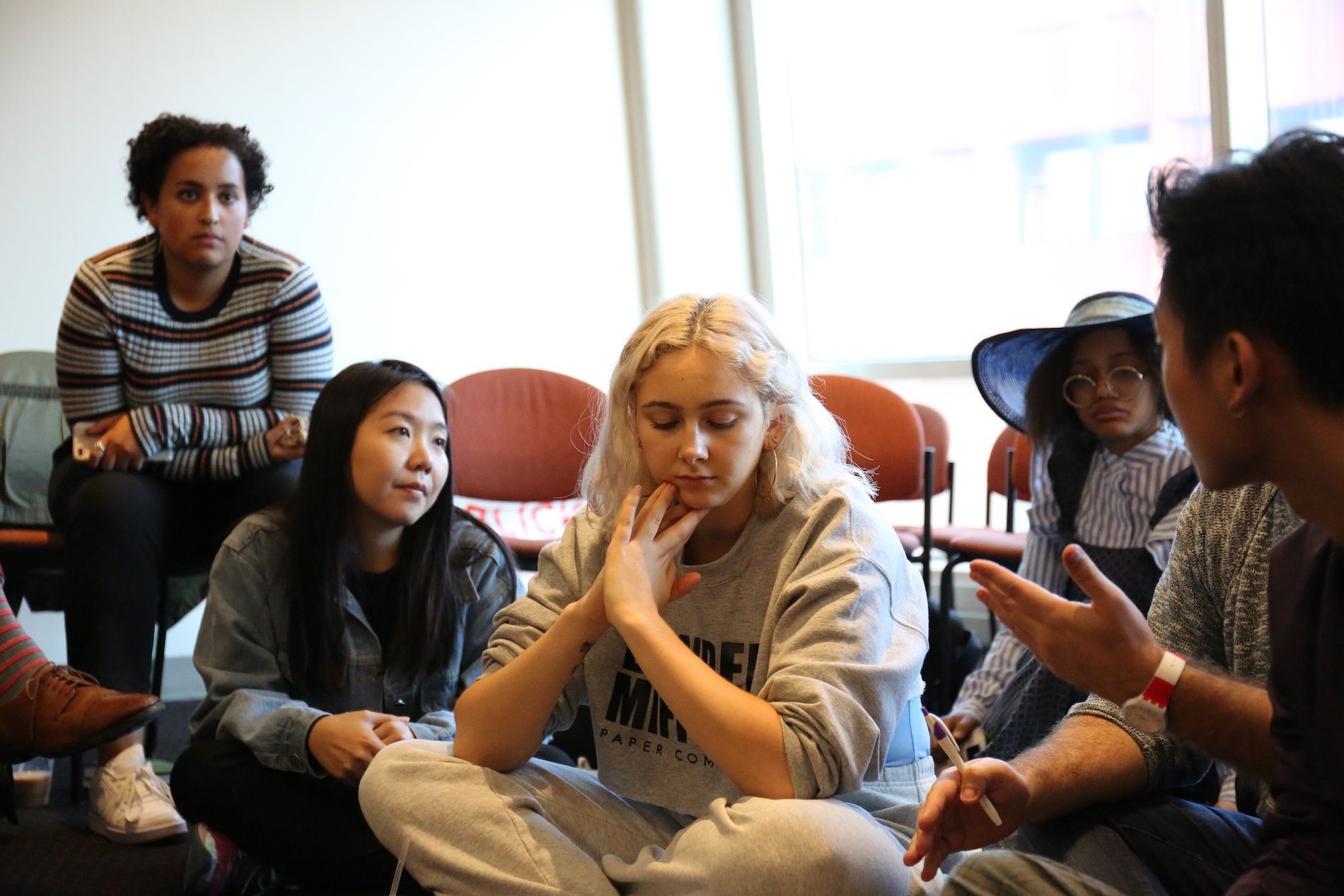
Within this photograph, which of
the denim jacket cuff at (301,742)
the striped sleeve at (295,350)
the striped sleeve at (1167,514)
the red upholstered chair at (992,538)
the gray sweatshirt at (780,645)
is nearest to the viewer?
the gray sweatshirt at (780,645)

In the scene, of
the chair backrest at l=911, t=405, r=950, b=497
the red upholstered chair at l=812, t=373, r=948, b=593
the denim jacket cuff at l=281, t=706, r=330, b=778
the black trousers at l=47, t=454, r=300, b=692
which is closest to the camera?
the denim jacket cuff at l=281, t=706, r=330, b=778

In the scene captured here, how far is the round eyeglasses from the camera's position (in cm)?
239

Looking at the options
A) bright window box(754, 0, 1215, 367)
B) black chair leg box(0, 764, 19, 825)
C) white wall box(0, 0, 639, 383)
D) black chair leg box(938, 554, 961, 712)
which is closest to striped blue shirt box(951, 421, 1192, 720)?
black chair leg box(938, 554, 961, 712)

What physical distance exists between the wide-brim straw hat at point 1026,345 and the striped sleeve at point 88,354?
71.3 inches

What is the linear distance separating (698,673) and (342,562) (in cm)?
94

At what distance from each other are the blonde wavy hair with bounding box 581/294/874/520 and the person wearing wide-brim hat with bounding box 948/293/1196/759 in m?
0.82

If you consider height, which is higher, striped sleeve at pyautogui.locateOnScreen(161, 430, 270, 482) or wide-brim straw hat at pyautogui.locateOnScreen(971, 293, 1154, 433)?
wide-brim straw hat at pyautogui.locateOnScreen(971, 293, 1154, 433)

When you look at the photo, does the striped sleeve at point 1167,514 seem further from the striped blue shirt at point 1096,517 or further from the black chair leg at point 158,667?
the black chair leg at point 158,667

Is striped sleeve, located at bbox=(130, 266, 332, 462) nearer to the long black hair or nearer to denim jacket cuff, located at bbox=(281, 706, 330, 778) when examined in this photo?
the long black hair

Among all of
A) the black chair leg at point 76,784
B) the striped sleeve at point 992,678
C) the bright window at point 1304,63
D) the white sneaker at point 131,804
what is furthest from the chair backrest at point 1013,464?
the black chair leg at point 76,784

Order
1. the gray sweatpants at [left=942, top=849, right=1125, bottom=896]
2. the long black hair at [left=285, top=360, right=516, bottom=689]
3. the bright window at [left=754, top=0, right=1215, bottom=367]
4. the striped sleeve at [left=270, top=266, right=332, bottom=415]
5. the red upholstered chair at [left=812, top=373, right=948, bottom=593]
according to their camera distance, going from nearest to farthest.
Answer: the gray sweatpants at [left=942, top=849, right=1125, bottom=896], the long black hair at [left=285, top=360, right=516, bottom=689], the striped sleeve at [left=270, top=266, right=332, bottom=415], the red upholstered chair at [left=812, top=373, right=948, bottom=593], the bright window at [left=754, top=0, right=1215, bottom=367]

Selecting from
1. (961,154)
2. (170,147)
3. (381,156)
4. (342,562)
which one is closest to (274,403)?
(170,147)

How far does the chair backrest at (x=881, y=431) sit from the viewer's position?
313 centimetres

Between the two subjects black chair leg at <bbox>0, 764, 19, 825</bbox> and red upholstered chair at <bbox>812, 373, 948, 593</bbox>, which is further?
red upholstered chair at <bbox>812, 373, 948, 593</bbox>
